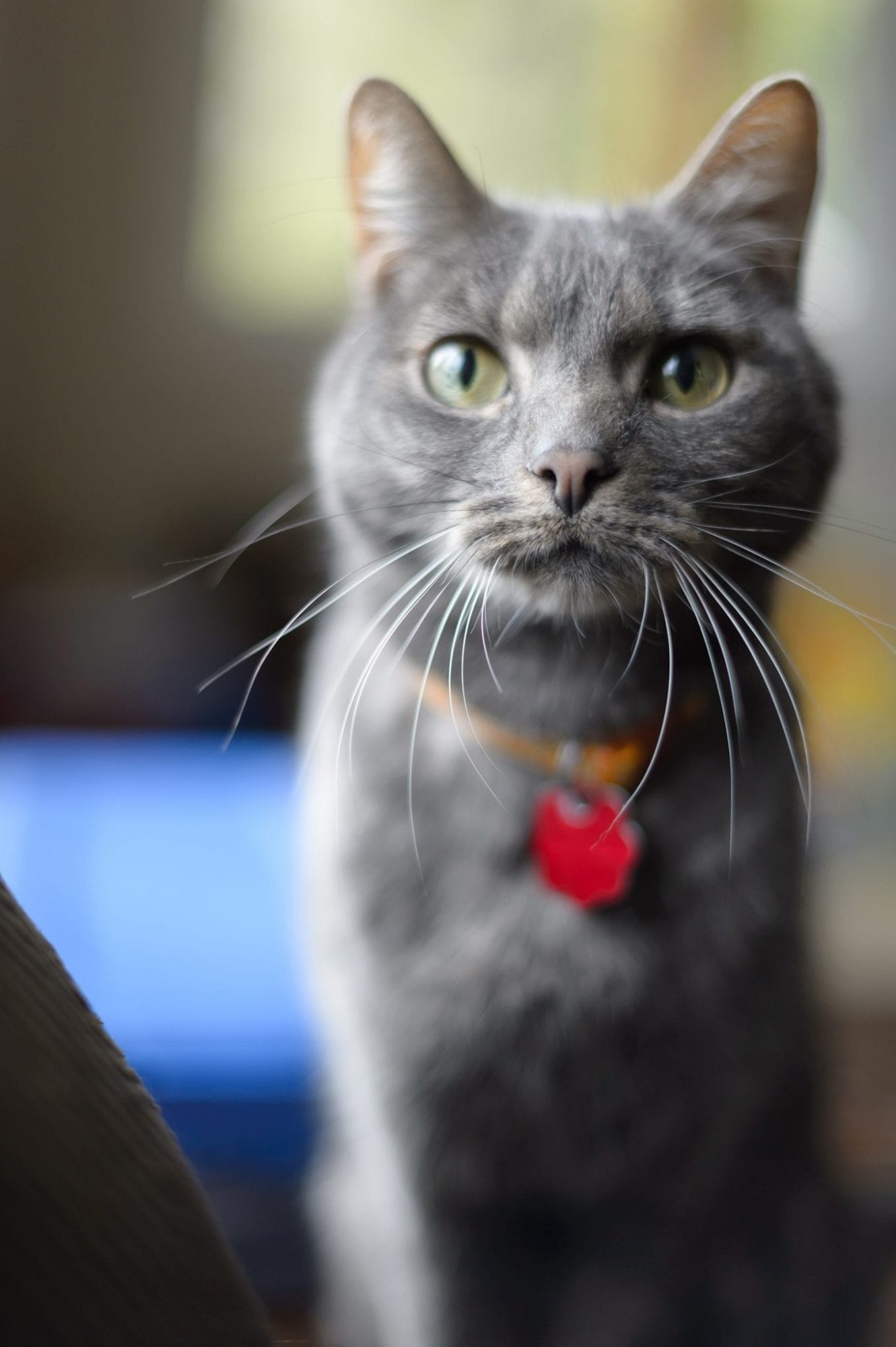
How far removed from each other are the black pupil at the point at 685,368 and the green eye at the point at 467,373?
0.09 metres

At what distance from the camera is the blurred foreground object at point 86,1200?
25 cm

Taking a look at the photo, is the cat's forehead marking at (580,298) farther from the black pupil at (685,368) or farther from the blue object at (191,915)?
the blue object at (191,915)

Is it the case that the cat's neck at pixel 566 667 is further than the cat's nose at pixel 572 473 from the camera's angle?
Yes

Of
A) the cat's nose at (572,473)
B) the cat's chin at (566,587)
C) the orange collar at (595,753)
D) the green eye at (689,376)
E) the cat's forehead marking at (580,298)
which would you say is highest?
the cat's forehead marking at (580,298)

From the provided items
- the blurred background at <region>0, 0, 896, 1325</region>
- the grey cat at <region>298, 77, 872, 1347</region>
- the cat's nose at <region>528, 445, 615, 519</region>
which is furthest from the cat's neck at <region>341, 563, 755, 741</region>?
the blurred background at <region>0, 0, 896, 1325</region>

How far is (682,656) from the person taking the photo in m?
0.65

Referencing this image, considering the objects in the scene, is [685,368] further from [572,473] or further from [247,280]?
[247,280]

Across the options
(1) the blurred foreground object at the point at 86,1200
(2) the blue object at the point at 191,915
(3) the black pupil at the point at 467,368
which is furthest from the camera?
(2) the blue object at the point at 191,915

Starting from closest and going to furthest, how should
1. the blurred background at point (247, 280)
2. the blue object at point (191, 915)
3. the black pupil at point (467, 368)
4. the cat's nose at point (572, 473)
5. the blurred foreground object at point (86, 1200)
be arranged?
the blurred foreground object at point (86, 1200) < the cat's nose at point (572, 473) < the black pupil at point (467, 368) < the blue object at point (191, 915) < the blurred background at point (247, 280)

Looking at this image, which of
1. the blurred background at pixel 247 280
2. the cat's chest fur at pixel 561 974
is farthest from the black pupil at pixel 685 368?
the blurred background at pixel 247 280

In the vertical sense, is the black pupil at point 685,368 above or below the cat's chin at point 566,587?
above

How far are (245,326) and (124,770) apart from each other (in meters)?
0.85

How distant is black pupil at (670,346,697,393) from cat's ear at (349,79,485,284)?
0.51ft

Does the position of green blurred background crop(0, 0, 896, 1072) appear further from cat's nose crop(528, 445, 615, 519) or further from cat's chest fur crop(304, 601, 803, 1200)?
cat's nose crop(528, 445, 615, 519)
